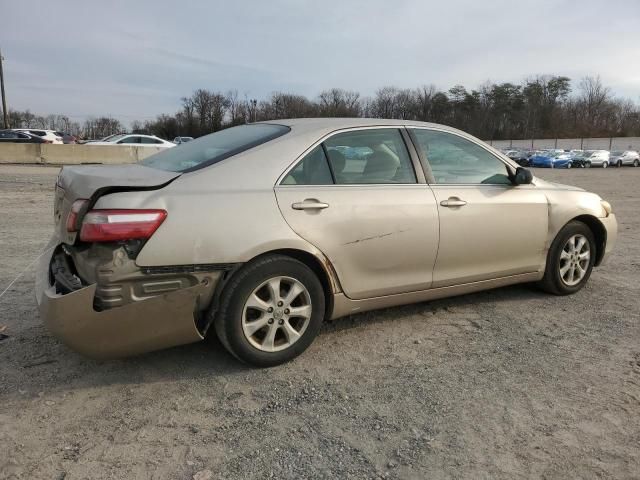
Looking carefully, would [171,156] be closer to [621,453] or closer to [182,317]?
[182,317]

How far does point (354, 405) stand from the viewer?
2.82 meters

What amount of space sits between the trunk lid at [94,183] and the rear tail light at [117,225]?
0.45ft

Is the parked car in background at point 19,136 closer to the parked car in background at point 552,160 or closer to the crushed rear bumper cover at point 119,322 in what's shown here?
the crushed rear bumper cover at point 119,322

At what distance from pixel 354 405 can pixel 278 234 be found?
1082 mm

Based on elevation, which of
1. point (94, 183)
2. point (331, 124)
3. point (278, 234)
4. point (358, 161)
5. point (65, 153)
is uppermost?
point (65, 153)

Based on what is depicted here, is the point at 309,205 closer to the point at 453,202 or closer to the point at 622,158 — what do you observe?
the point at 453,202

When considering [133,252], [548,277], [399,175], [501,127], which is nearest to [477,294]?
[548,277]

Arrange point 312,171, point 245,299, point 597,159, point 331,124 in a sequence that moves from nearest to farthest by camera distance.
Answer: point 245,299, point 312,171, point 331,124, point 597,159

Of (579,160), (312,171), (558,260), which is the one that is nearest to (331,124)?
(312,171)

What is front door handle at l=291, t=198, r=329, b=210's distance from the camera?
318 cm

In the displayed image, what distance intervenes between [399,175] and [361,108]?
10486 centimetres

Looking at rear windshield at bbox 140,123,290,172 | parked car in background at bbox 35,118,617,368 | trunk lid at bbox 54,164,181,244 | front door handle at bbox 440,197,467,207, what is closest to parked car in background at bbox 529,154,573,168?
parked car in background at bbox 35,118,617,368

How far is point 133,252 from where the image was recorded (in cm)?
272

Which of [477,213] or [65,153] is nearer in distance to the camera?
[477,213]
